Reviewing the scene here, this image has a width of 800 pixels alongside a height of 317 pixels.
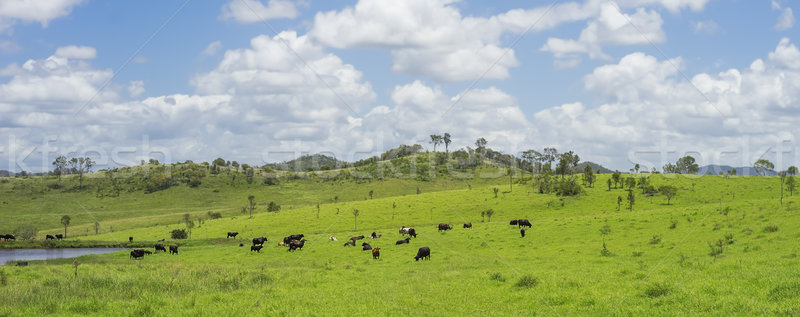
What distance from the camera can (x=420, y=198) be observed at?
320ft

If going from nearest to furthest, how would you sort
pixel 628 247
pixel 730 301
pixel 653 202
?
pixel 730 301 < pixel 628 247 < pixel 653 202

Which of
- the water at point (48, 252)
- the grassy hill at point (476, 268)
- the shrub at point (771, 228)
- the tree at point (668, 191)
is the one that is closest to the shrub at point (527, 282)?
the grassy hill at point (476, 268)

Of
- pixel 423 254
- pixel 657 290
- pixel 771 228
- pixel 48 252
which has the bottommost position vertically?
pixel 48 252

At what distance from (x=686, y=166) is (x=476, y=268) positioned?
6311 inches

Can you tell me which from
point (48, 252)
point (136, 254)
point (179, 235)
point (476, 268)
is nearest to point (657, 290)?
point (476, 268)

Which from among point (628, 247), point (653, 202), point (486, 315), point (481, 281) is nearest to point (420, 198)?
point (653, 202)

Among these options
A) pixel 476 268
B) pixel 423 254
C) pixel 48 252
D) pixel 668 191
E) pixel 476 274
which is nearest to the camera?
pixel 476 274

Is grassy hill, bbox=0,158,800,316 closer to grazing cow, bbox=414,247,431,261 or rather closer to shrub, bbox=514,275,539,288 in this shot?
shrub, bbox=514,275,539,288

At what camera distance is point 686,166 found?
160 metres

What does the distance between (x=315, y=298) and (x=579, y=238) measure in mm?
31468

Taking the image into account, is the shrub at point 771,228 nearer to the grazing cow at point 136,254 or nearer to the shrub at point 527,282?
the shrub at point 527,282

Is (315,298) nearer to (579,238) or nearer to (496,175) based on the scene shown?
(579,238)

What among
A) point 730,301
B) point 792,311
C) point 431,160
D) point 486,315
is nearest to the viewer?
point 792,311

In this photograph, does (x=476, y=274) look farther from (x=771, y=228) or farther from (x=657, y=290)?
(x=771, y=228)
